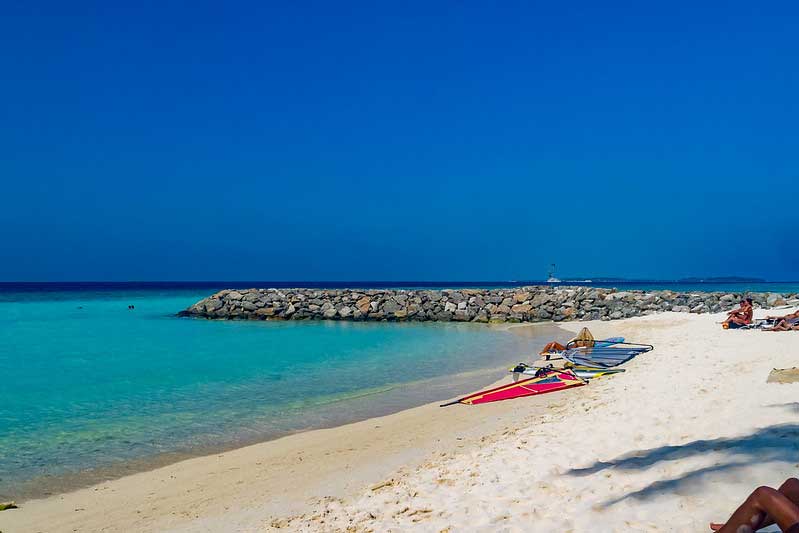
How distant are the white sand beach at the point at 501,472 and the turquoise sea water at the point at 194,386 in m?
1.26

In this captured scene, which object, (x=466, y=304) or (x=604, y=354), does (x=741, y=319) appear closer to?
(x=604, y=354)

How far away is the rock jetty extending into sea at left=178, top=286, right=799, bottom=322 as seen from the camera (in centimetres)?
3272

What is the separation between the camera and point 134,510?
620 centimetres

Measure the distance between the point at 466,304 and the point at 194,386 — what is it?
2335cm

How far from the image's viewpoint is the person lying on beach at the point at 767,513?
3086mm

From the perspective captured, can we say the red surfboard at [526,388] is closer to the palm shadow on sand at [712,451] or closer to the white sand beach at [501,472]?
the white sand beach at [501,472]

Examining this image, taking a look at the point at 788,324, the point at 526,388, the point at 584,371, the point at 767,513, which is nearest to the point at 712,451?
the point at 767,513

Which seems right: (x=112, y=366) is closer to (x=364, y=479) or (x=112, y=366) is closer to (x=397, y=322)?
(x=364, y=479)

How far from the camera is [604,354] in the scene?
15320 millimetres

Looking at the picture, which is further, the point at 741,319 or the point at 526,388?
the point at 741,319

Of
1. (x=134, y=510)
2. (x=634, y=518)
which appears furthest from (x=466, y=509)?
(x=134, y=510)

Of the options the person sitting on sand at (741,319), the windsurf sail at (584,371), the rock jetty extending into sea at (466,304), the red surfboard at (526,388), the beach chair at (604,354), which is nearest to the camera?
the red surfboard at (526,388)

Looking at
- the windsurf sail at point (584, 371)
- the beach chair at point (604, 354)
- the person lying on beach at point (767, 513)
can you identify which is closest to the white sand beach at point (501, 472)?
the person lying on beach at point (767, 513)

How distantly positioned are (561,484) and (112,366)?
16585mm
